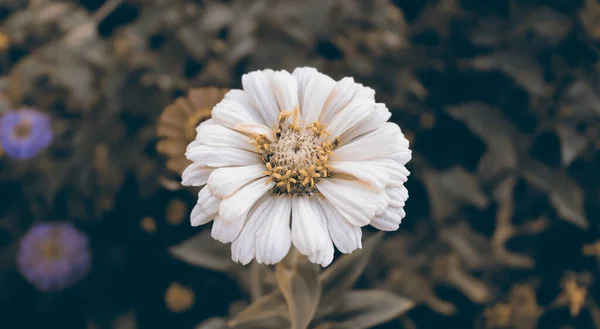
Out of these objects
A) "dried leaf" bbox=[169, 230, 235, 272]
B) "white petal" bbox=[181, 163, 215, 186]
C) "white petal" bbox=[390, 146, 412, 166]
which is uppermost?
"white petal" bbox=[390, 146, 412, 166]

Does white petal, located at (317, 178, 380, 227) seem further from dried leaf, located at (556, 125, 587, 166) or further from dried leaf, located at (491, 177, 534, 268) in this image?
dried leaf, located at (491, 177, 534, 268)

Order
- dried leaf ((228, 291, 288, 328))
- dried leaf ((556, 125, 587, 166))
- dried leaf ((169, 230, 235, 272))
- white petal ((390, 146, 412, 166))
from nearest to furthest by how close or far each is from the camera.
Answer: white petal ((390, 146, 412, 166)) < dried leaf ((228, 291, 288, 328)) < dried leaf ((169, 230, 235, 272)) < dried leaf ((556, 125, 587, 166))

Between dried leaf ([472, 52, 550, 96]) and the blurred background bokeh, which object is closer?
dried leaf ([472, 52, 550, 96])

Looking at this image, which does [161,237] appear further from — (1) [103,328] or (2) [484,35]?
(2) [484,35]

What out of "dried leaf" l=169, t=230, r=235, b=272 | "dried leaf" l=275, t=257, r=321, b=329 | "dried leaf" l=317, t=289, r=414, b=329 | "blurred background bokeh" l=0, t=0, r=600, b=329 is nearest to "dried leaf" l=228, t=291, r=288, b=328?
"dried leaf" l=275, t=257, r=321, b=329

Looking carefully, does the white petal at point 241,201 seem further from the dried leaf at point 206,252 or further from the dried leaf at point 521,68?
the dried leaf at point 521,68

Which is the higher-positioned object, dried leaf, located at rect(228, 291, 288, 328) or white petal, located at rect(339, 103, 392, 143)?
white petal, located at rect(339, 103, 392, 143)

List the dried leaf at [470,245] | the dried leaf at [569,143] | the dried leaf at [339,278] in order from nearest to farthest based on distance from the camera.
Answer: the dried leaf at [339,278] → the dried leaf at [569,143] → the dried leaf at [470,245]

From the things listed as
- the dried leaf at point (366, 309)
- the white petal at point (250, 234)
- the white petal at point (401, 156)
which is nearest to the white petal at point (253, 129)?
the white petal at point (250, 234)

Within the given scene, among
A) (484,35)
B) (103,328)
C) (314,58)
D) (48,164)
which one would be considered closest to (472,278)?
(484,35)
